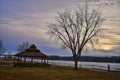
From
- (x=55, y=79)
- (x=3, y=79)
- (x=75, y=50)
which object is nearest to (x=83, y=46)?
(x=75, y=50)

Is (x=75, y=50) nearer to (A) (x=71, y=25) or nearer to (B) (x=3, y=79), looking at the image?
(A) (x=71, y=25)

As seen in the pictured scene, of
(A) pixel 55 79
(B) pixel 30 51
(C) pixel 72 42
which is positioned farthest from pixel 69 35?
(A) pixel 55 79

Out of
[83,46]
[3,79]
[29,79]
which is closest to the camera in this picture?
[3,79]

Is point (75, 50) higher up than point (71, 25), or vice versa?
point (71, 25)

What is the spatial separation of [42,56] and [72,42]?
28.4 ft

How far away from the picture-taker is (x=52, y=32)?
189 feet

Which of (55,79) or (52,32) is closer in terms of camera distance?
(55,79)

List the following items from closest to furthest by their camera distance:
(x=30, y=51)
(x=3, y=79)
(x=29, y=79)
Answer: (x=3, y=79), (x=29, y=79), (x=30, y=51)

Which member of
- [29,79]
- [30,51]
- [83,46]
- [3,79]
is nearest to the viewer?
[3,79]

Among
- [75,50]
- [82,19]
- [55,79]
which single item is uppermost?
[82,19]

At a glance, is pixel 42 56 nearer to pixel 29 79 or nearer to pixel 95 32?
pixel 95 32

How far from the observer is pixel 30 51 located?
2271 inches

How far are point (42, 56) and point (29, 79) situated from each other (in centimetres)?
3277

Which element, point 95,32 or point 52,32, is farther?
point 52,32
